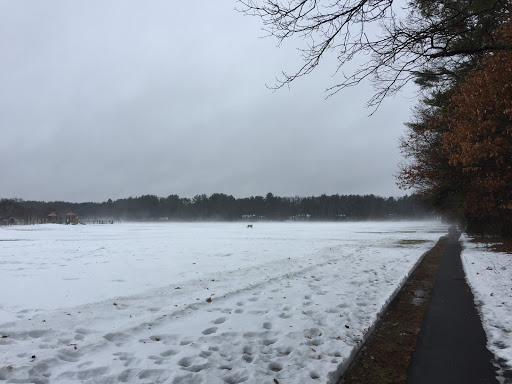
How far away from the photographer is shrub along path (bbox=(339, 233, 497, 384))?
392 centimetres

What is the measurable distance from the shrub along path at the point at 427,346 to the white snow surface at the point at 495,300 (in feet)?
0.49

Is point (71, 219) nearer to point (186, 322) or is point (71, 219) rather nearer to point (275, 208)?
point (275, 208)

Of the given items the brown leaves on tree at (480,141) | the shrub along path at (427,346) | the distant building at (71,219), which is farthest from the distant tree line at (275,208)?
the shrub along path at (427,346)

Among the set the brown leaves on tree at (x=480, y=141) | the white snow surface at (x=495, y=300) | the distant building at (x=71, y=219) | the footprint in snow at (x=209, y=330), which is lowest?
the white snow surface at (x=495, y=300)

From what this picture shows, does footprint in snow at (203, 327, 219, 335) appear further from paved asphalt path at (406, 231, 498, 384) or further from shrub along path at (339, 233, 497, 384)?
paved asphalt path at (406, 231, 498, 384)

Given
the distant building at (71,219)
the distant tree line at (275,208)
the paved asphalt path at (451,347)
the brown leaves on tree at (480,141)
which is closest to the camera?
the paved asphalt path at (451,347)

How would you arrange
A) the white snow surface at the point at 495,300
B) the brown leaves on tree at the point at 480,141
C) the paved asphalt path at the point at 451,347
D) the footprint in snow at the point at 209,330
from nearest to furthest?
1. the paved asphalt path at the point at 451,347
2. the white snow surface at the point at 495,300
3. the footprint in snow at the point at 209,330
4. the brown leaves on tree at the point at 480,141

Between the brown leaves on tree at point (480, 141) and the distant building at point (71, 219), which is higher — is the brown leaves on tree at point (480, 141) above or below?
above

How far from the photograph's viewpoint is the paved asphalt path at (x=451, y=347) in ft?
12.7

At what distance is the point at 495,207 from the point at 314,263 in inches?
367

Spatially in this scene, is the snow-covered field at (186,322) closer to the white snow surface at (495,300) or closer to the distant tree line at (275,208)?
the white snow surface at (495,300)

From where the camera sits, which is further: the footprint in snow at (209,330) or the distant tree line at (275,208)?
the distant tree line at (275,208)

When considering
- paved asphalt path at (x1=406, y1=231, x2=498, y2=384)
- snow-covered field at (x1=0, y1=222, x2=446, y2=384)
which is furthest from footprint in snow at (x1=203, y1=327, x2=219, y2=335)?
paved asphalt path at (x1=406, y1=231, x2=498, y2=384)

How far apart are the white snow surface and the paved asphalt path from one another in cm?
13
